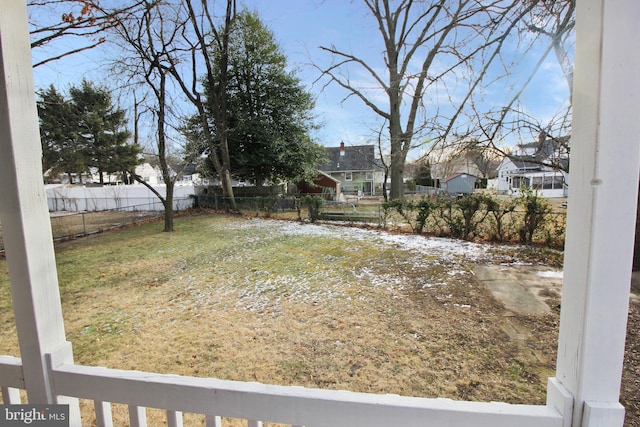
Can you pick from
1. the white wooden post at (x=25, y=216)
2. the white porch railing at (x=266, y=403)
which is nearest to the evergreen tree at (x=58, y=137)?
the white wooden post at (x=25, y=216)

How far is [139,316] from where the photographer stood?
3.40 m

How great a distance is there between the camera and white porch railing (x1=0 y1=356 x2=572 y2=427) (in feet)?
2.49

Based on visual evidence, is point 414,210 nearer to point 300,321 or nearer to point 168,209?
point 300,321

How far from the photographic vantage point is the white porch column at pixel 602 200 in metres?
0.64

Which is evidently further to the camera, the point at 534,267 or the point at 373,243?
the point at 373,243

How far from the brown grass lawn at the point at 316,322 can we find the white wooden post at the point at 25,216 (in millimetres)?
1366

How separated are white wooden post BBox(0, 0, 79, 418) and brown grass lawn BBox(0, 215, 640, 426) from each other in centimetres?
137

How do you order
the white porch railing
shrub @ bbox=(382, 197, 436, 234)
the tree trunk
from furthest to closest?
1. the tree trunk
2. shrub @ bbox=(382, 197, 436, 234)
3. the white porch railing

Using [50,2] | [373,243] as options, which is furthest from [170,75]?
[373,243]

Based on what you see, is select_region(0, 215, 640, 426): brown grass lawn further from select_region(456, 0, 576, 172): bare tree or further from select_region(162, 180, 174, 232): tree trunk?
select_region(162, 180, 174, 232): tree trunk

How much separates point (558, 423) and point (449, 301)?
320 cm

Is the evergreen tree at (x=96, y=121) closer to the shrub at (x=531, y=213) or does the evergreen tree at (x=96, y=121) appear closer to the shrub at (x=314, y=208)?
the shrub at (x=314, y=208)

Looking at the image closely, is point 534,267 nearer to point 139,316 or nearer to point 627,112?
point 627,112

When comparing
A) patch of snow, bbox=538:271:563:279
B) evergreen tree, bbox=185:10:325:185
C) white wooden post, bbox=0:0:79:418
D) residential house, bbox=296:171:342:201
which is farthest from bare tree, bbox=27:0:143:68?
residential house, bbox=296:171:342:201
